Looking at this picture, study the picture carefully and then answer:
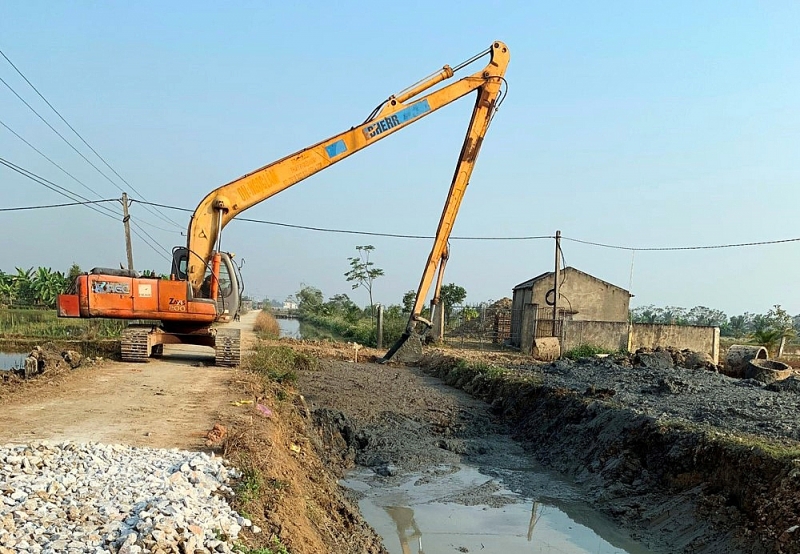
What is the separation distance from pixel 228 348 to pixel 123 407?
5.46 meters

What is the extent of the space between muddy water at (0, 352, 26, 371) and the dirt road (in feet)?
34.3

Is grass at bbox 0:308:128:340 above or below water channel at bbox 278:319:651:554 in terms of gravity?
above

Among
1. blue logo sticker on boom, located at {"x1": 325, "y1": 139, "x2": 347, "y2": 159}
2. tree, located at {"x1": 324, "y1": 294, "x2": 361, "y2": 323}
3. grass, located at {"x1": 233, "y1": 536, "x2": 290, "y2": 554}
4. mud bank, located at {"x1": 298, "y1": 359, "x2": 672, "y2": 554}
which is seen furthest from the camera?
tree, located at {"x1": 324, "y1": 294, "x2": 361, "y2": 323}

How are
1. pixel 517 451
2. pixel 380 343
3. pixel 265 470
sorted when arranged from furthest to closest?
pixel 380 343, pixel 517 451, pixel 265 470

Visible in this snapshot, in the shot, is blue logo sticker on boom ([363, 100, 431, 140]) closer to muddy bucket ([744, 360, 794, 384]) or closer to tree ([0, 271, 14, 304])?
muddy bucket ([744, 360, 794, 384])

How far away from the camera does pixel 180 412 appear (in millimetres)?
8898

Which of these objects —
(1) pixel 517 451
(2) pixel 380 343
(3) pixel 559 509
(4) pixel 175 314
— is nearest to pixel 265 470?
(3) pixel 559 509

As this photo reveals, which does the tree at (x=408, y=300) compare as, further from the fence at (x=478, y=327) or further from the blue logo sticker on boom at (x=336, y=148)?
the blue logo sticker on boom at (x=336, y=148)

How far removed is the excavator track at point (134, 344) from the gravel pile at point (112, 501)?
8603 mm

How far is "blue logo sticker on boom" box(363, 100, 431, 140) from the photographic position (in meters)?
16.2

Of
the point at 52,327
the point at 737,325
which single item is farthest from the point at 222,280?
the point at 737,325

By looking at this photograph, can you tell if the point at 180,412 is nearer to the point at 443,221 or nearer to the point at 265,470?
the point at 265,470

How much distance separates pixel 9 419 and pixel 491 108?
1395cm

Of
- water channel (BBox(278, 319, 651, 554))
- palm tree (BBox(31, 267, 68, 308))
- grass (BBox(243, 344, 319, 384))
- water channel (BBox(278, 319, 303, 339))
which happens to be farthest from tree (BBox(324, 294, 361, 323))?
water channel (BBox(278, 319, 651, 554))
